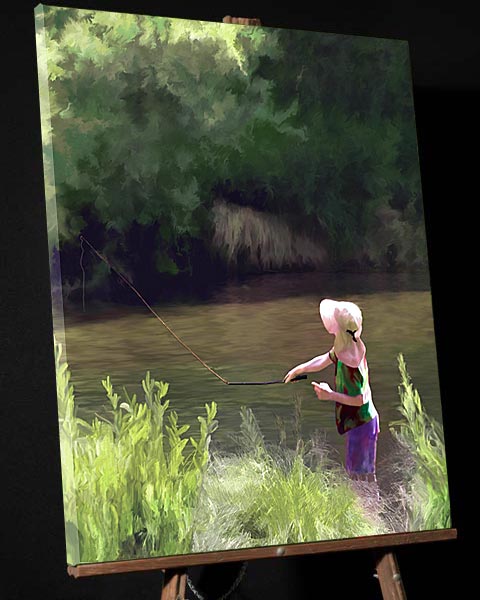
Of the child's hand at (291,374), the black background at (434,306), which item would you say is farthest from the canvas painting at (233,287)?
the black background at (434,306)

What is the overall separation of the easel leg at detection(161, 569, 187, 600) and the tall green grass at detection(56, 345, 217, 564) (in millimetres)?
70

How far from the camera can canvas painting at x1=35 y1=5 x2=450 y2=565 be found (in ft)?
7.36

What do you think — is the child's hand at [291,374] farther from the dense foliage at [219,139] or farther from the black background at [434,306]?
the black background at [434,306]

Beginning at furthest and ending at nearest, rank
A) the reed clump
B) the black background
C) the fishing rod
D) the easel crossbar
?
the black background → the reed clump → the fishing rod → the easel crossbar

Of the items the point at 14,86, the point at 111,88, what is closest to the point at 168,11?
the point at 14,86

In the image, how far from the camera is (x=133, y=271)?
7.58 ft

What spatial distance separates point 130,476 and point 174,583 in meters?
0.27

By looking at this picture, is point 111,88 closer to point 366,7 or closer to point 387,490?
point 387,490

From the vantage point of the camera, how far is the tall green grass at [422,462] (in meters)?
2.50

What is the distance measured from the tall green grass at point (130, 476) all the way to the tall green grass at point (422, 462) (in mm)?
536

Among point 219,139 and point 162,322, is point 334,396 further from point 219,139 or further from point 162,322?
point 219,139

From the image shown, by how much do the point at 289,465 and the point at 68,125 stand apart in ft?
3.00

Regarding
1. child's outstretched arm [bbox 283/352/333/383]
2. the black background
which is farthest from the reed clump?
the black background

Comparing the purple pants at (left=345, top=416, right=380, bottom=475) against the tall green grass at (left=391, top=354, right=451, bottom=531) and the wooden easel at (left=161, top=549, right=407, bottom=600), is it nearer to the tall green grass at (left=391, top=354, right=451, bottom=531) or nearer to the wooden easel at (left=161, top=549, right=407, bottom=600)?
the tall green grass at (left=391, top=354, right=451, bottom=531)
